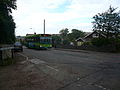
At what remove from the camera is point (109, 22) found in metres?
27.7

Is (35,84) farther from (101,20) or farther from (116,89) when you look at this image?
(101,20)

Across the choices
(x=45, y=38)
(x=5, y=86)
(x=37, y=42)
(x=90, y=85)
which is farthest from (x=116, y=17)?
(x=5, y=86)

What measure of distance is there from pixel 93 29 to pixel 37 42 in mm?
11901

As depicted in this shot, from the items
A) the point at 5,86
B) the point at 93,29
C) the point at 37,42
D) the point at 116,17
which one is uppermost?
the point at 116,17

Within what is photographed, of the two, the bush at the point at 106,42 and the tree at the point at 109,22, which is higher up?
the tree at the point at 109,22

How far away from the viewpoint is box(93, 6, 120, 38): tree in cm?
2728

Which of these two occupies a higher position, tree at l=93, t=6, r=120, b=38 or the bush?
tree at l=93, t=6, r=120, b=38

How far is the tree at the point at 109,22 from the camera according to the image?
1074 inches

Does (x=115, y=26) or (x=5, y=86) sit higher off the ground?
(x=115, y=26)

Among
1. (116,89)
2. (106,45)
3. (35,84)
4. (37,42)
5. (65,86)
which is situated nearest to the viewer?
(116,89)

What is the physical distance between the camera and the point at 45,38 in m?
28.6

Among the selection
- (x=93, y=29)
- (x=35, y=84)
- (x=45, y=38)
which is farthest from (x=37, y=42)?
(x=35, y=84)

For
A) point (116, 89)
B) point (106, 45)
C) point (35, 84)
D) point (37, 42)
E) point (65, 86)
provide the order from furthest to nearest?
point (37, 42) < point (106, 45) < point (35, 84) < point (65, 86) < point (116, 89)

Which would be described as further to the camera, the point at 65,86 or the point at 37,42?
the point at 37,42
